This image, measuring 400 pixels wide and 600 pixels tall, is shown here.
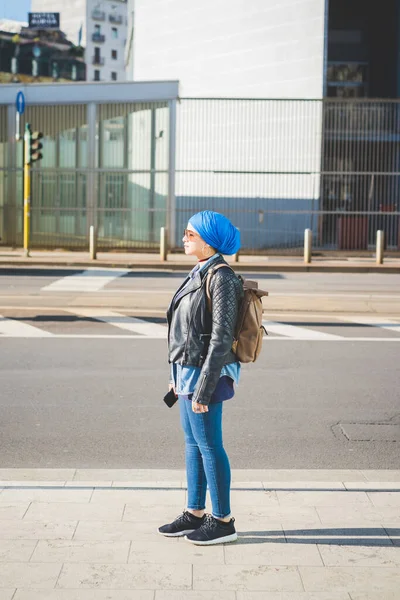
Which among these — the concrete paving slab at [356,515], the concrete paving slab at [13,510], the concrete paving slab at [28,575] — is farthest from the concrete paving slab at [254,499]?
the concrete paving slab at [28,575]

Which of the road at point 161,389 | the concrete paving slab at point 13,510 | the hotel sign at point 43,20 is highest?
the hotel sign at point 43,20

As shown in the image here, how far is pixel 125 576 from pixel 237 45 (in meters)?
34.7

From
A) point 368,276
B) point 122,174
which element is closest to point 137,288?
point 368,276

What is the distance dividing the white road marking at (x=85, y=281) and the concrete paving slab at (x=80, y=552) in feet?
45.0

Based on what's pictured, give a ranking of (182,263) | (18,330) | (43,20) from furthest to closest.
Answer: (43,20) < (182,263) < (18,330)

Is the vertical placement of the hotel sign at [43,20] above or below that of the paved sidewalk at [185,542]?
above

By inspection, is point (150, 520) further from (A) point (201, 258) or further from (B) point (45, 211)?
(B) point (45, 211)

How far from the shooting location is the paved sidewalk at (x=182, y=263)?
964 inches

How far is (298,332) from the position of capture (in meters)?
12.5

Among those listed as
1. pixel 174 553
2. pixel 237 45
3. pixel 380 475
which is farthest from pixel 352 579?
pixel 237 45

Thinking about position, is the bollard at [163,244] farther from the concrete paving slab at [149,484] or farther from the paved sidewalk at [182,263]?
the concrete paving slab at [149,484]

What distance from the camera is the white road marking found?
18.3 meters

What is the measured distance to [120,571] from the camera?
409 centimetres

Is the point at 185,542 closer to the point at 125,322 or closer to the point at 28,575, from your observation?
the point at 28,575
